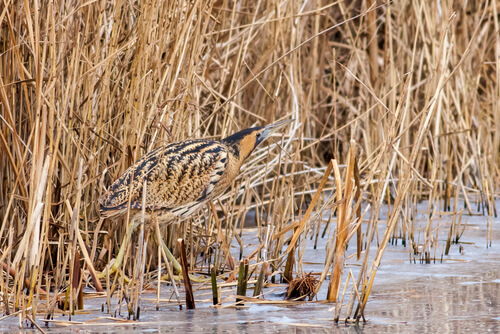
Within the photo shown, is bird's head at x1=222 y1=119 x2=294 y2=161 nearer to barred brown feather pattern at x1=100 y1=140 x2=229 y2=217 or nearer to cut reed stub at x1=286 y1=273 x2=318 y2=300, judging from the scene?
barred brown feather pattern at x1=100 y1=140 x2=229 y2=217

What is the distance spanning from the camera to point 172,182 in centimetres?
362

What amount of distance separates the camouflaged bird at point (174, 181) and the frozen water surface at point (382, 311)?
1.21 ft

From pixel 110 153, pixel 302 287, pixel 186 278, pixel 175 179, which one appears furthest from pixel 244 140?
pixel 186 278

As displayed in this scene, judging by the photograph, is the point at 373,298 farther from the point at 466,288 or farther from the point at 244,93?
the point at 244,93

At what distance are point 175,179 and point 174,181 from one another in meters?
0.01

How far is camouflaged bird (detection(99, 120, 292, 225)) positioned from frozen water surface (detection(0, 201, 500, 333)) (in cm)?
37

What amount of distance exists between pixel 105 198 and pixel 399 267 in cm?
142

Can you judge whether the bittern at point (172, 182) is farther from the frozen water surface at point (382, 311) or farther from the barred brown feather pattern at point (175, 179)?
the frozen water surface at point (382, 311)

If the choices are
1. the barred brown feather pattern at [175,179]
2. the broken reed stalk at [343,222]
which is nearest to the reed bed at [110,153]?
the broken reed stalk at [343,222]

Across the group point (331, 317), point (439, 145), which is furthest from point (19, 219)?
point (439, 145)

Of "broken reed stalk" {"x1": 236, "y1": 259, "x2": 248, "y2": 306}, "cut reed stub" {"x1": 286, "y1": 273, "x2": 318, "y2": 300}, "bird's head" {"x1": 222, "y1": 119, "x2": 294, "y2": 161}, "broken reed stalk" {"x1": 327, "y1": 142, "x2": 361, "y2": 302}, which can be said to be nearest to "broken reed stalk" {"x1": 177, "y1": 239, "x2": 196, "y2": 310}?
"broken reed stalk" {"x1": 236, "y1": 259, "x2": 248, "y2": 306}

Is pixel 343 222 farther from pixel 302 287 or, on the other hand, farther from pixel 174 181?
pixel 174 181

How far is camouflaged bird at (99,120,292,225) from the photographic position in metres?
3.42

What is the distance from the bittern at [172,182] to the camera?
134 inches
